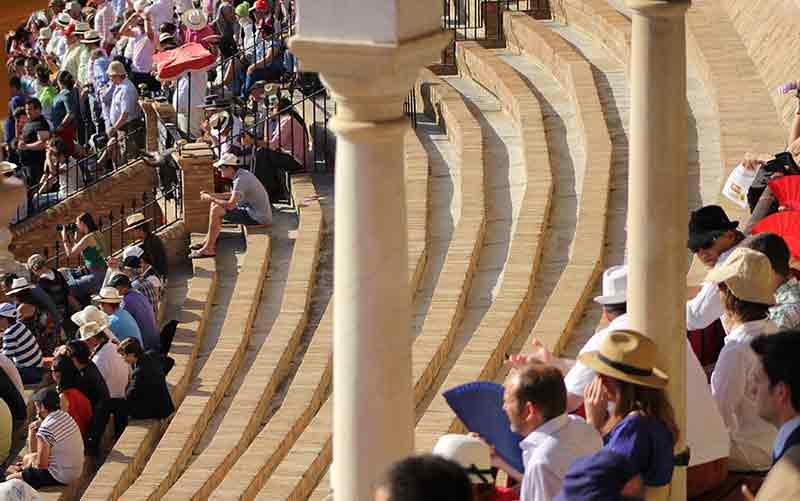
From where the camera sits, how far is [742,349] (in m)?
7.70

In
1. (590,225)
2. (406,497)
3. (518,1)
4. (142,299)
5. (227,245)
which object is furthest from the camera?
(518,1)

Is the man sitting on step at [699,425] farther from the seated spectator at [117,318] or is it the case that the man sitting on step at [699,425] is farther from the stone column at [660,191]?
the seated spectator at [117,318]

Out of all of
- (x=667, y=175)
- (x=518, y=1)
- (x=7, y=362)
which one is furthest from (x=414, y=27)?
(x=518, y=1)

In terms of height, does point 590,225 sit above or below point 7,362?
above

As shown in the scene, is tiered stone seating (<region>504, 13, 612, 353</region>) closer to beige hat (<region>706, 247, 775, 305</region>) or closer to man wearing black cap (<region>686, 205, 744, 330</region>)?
man wearing black cap (<region>686, 205, 744, 330</region>)

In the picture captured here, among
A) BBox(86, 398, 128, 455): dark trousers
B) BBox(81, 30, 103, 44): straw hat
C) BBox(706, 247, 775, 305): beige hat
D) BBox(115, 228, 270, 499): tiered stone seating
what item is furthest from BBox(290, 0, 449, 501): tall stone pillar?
BBox(81, 30, 103, 44): straw hat

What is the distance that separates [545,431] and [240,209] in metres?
8.74

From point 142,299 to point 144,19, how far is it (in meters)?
9.07

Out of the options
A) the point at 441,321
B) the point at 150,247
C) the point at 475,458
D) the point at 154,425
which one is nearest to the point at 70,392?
the point at 154,425

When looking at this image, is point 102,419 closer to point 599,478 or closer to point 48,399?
point 48,399

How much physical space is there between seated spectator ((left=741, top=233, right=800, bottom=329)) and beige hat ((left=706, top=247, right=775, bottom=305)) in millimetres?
101

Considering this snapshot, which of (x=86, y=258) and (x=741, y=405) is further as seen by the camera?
(x=86, y=258)

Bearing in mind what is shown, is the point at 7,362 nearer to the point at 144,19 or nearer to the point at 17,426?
the point at 17,426

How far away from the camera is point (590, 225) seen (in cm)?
1273
